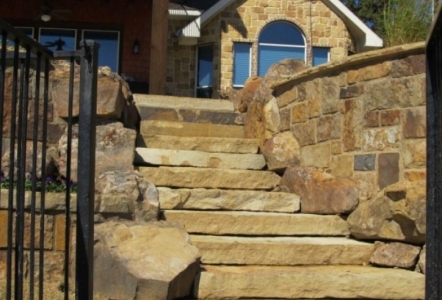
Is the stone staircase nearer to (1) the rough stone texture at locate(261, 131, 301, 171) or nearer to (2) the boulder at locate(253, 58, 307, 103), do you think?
(1) the rough stone texture at locate(261, 131, 301, 171)

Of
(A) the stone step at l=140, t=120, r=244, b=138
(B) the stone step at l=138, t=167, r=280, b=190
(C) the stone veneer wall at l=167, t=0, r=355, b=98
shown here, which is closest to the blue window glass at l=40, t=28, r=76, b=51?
(C) the stone veneer wall at l=167, t=0, r=355, b=98

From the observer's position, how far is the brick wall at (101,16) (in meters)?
14.6

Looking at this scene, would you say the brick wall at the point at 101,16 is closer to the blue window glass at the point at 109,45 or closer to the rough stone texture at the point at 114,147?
the blue window glass at the point at 109,45

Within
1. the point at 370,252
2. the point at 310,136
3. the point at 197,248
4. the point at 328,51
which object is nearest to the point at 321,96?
the point at 310,136

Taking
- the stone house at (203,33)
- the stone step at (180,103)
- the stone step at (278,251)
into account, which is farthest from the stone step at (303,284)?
the stone house at (203,33)

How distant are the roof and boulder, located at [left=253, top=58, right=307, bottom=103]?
23.6ft

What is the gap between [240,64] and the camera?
15742mm

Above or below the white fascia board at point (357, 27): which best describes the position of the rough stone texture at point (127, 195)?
below

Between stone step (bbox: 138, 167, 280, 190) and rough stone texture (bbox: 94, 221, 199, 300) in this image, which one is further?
stone step (bbox: 138, 167, 280, 190)

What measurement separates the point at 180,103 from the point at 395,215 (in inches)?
187

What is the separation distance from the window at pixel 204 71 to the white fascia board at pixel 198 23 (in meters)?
0.65

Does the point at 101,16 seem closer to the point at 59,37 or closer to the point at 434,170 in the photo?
the point at 59,37

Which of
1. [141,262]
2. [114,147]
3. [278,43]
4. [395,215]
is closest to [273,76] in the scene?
[114,147]

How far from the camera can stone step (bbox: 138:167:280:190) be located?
21.3ft
